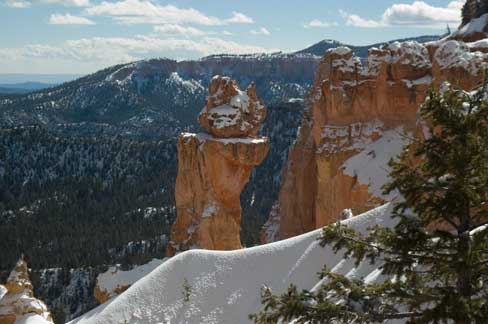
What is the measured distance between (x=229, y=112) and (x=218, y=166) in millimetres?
3891

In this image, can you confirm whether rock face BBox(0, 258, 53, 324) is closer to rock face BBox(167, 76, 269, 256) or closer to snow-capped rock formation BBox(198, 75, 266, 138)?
rock face BBox(167, 76, 269, 256)

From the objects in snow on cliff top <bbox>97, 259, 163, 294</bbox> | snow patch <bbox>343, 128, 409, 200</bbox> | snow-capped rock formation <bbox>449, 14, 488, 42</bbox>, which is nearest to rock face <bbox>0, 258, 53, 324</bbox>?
snow on cliff top <bbox>97, 259, 163, 294</bbox>

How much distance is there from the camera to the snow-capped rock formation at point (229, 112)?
3956 cm

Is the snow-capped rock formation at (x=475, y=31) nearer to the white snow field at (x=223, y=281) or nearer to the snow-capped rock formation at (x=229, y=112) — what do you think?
the snow-capped rock formation at (x=229, y=112)

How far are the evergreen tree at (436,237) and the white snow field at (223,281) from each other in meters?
12.8

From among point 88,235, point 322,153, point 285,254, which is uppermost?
point 322,153

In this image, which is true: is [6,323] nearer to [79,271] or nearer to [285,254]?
[285,254]

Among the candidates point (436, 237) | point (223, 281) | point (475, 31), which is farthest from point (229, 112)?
point (436, 237)

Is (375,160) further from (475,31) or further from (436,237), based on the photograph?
(436,237)

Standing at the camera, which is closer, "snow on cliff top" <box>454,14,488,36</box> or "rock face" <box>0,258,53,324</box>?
"rock face" <box>0,258,53,324</box>

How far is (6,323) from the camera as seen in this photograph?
22.0m

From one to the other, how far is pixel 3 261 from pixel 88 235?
20.1m

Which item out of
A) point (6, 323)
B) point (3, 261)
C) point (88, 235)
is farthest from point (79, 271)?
point (6, 323)

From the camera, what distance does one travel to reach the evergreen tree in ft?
27.5
